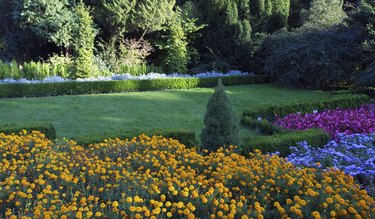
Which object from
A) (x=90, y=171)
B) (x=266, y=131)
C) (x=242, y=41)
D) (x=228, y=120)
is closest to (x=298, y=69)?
(x=242, y=41)

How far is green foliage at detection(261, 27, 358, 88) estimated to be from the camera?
45.9ft

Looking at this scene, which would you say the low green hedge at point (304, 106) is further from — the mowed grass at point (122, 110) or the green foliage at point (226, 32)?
the green foliage at point (226, 32)

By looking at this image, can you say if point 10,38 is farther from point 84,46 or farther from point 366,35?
point 366,35

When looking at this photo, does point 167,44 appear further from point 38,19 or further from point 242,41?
point 38,19

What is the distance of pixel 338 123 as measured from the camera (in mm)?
8219

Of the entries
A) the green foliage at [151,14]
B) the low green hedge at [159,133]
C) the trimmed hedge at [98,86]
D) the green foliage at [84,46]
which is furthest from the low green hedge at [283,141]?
the green foliage at [151,14]

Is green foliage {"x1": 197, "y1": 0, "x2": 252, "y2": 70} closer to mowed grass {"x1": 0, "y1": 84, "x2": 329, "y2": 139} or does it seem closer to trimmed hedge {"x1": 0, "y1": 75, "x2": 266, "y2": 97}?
trimmed hedge {"x1": 0, "y1": 75, "x2": 266, "y2": 97}

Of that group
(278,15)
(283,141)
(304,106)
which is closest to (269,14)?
(278,15)

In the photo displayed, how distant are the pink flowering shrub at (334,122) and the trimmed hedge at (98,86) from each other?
6.09 meters

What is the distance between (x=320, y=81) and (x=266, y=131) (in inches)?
306

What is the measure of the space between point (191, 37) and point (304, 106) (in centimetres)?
1027

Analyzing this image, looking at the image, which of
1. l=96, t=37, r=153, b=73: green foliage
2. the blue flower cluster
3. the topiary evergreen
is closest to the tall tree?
l=96, t=37, r=153, b=73: green foliage

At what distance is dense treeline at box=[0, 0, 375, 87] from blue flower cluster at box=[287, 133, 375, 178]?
7900mm

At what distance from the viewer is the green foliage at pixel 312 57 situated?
13977 millimetres
